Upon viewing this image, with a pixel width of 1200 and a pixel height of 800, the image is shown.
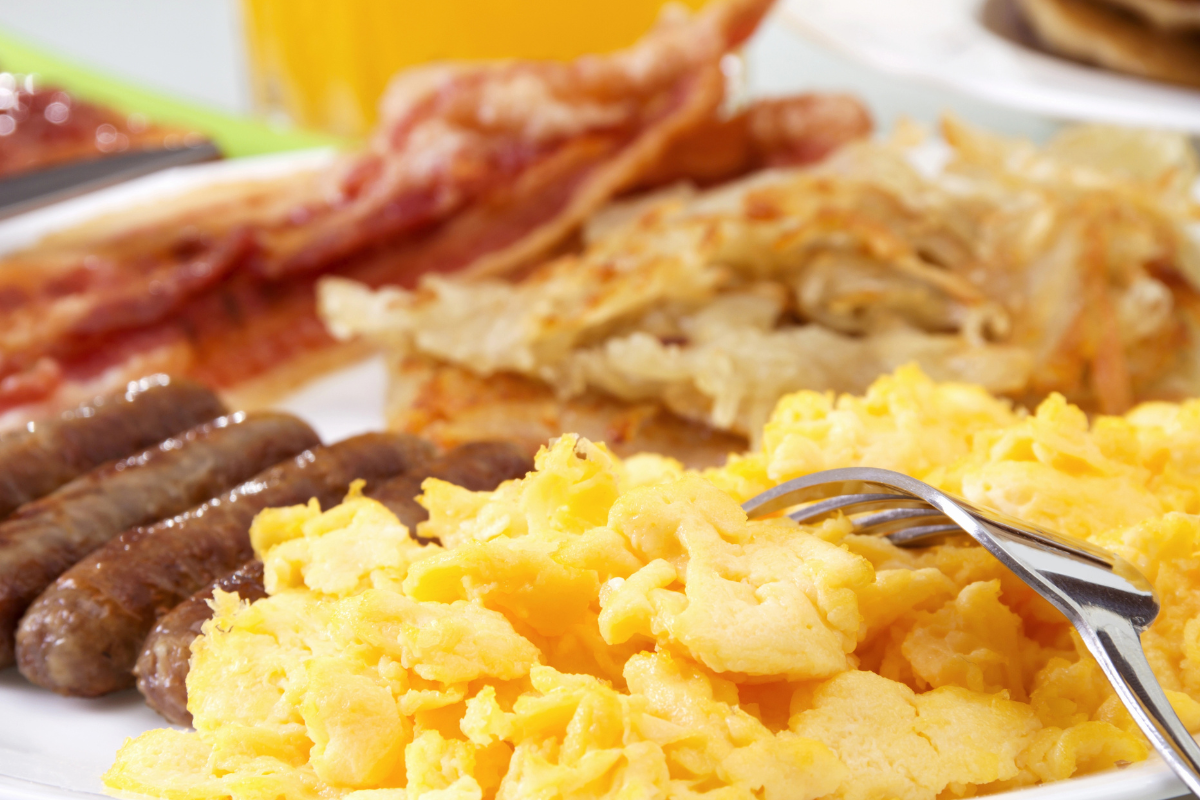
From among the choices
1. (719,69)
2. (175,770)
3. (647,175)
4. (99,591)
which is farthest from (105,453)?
(719,69)

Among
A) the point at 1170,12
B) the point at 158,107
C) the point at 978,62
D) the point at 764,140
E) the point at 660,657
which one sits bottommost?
the point at 158,107

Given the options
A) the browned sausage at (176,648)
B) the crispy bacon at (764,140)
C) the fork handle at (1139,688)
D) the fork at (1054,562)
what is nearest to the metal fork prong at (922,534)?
the fork at (1054,562)

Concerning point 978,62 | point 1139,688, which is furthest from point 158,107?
point 1139,688

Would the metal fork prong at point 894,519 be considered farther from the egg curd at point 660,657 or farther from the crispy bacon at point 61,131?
the crispy bacon at point 61,131

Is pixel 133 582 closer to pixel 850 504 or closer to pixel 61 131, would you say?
pixel 850 504

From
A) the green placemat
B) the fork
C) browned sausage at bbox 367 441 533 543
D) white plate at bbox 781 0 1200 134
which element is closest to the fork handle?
the fork

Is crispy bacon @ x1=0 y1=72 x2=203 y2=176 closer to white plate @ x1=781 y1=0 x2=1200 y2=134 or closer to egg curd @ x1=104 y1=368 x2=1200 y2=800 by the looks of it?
white plate @ x1=781 y1=0 x2=1200 y2=134

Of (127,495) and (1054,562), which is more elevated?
(1054,562)
